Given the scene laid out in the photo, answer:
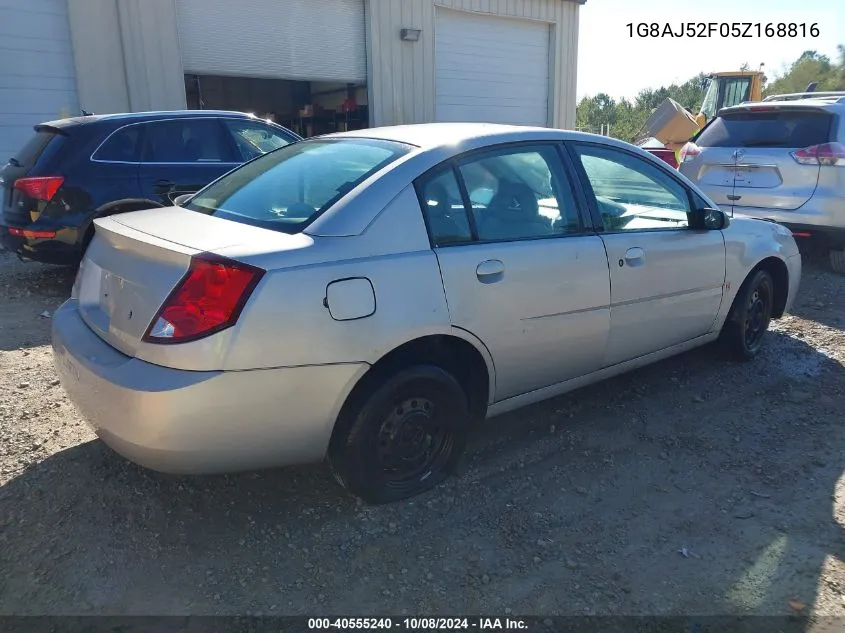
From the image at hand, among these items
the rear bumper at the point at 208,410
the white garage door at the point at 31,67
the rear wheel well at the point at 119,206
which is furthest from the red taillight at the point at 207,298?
the white garage door at the point at 31,67

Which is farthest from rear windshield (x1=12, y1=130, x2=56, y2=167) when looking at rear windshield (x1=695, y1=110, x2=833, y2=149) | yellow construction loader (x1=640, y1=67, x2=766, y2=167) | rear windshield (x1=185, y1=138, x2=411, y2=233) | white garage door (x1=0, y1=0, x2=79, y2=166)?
yellow construction loader (x1=640, y1=67, x2=766, y2=167)

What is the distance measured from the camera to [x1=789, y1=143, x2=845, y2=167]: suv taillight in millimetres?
6551

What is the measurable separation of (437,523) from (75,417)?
217 cm

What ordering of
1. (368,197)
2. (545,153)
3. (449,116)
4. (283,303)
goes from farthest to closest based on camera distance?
(449,116)
(545,153)
(368,197)
(283,303)

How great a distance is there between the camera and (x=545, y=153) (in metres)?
3.54

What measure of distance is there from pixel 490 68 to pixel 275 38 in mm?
4881

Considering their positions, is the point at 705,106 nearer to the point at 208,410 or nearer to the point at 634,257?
the point at 634,257

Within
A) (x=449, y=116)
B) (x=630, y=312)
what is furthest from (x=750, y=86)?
(x=630, y=312)

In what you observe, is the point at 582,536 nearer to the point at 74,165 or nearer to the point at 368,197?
the point at 368,197

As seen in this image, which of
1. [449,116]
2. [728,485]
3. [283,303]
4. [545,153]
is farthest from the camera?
[449,116]

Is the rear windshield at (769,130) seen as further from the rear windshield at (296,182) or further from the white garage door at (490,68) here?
the white garage door at (490,68)

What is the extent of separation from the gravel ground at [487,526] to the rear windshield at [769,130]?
12.8 feet

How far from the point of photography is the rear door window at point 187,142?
255 inches

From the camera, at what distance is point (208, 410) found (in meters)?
2.43
